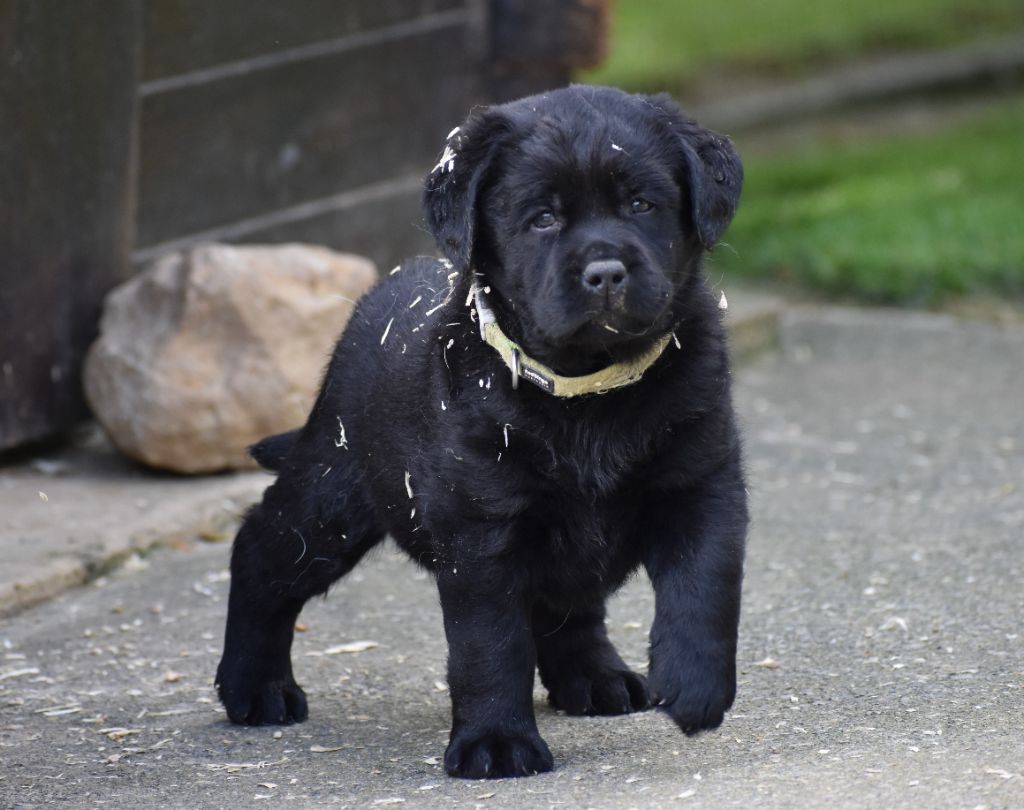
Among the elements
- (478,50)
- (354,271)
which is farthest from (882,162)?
(354,271)

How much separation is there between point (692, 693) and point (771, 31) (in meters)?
10.2

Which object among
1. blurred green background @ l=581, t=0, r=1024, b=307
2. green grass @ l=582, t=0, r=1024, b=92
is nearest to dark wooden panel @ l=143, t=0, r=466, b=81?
blurred green background @ l=581, t=0, r=1024, b=307

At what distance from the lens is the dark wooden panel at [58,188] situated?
18.8 ft

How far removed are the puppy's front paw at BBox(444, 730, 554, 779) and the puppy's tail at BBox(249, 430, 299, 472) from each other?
101 cm

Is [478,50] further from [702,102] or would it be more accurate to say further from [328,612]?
[702,102]

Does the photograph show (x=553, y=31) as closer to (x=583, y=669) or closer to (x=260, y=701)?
(x=583, y=669)

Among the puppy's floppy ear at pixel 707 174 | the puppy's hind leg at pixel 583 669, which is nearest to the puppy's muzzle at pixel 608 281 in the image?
the puppy's floppy ear at pixel 707 174

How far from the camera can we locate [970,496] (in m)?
5.66

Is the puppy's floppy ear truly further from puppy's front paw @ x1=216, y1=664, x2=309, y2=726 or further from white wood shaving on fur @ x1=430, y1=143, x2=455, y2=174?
puppy's front paw @ x1=216, y1=664, x2=309, y2=726

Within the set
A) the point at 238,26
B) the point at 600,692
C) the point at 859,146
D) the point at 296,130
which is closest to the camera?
the point at 600,692

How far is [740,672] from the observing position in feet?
13.9

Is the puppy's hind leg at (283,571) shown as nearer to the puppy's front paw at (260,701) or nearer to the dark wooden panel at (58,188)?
the puppy's front paw at (260,701)

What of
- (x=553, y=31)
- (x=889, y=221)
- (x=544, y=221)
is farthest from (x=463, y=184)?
(x=889, y=221)

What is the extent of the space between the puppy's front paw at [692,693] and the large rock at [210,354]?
→ 2.71 meters
